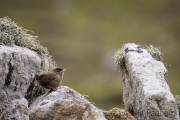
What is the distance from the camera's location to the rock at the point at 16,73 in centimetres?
960

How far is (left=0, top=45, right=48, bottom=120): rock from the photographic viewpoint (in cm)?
960

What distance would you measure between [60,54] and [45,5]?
19.6m

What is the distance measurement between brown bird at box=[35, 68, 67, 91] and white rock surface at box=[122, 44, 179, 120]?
5.18ft

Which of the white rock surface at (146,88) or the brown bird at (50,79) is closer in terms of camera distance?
the white rock surface at (146,88)

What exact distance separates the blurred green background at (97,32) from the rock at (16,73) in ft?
115

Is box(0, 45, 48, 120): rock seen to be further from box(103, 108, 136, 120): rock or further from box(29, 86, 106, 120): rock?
box(103, 108, 136, 120): rock

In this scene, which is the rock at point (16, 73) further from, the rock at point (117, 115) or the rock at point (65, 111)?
the rock at point (117, 115)

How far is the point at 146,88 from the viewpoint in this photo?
9430mm

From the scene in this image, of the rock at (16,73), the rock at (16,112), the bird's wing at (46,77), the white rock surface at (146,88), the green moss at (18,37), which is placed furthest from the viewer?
the green moss at (18,37)

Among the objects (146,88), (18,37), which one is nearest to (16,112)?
(18,37)

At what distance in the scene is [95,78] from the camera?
53.2 metres

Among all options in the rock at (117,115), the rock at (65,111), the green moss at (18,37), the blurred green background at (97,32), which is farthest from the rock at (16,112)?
the blurred green background at (97,32)

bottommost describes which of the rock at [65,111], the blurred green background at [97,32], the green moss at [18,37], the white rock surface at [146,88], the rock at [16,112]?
the rock at [16,112]

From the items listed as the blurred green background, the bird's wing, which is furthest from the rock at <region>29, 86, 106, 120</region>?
the blurred green background
